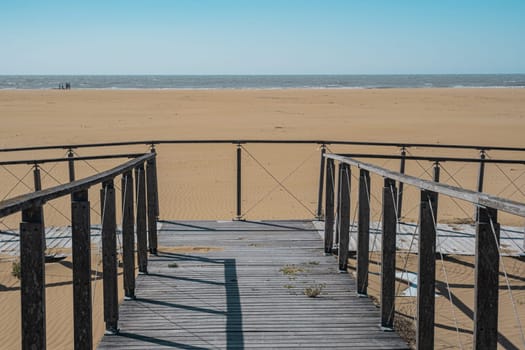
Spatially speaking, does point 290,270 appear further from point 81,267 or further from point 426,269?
point 81,267

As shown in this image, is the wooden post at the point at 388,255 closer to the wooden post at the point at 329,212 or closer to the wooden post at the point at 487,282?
the wooden post at the point at 487,282

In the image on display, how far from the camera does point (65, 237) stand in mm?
8258

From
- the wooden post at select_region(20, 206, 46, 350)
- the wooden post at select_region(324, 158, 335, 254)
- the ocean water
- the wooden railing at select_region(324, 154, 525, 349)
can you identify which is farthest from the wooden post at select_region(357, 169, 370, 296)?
the ocean water

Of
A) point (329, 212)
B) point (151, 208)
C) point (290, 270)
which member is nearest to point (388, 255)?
point (290, 270)

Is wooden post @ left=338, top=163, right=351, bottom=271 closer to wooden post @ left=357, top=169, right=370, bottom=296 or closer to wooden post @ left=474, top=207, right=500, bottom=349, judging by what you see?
wooden post @ left=357, top=169, right=370, bottom=296

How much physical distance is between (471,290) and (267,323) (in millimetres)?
3083

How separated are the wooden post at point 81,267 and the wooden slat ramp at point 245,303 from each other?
0.73 m

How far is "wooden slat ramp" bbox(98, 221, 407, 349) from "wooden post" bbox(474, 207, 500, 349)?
4.70ft

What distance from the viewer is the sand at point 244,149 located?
11.3 metres

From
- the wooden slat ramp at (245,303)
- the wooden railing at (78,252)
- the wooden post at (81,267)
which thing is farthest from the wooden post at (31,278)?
the wooden slat ramp at (245,303)

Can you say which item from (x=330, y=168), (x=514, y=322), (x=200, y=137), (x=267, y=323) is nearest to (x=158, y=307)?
(x=267, y=323)

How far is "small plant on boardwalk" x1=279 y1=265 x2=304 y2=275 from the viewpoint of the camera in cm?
606

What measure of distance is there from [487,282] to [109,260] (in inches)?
105

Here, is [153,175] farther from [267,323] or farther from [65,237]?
[267,323]
